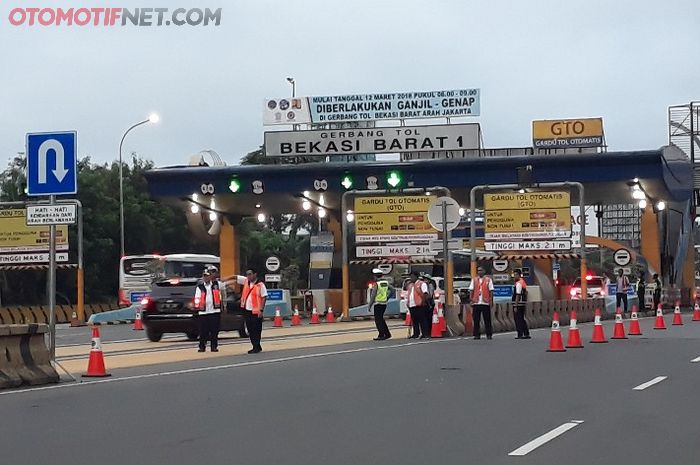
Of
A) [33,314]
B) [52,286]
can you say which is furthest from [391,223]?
[52,286]

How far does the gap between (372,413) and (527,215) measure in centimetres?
2485

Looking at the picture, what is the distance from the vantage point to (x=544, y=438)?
990cm

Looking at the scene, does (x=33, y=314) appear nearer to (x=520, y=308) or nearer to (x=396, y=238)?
(x=396, y=238)

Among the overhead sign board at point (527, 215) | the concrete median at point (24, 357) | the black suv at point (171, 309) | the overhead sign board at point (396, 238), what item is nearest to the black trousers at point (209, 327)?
the black suv at point (171, 309)

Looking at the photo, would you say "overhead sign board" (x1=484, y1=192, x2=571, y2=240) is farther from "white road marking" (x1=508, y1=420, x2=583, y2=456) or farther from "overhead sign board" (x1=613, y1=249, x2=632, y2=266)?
"white road marking" (x1=508, y1=420, x2=583, y2=456)

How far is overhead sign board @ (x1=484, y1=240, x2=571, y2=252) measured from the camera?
117 ft

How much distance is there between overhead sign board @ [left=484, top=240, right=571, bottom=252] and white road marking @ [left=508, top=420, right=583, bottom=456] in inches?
982

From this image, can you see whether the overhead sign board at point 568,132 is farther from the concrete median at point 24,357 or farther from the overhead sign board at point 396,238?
the concrete median at point 24,357

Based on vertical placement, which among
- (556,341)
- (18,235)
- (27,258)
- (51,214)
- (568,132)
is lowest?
(556,341)

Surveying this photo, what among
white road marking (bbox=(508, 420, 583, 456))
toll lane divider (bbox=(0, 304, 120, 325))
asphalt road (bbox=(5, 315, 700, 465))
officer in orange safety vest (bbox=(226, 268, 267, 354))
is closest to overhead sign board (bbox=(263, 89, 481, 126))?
toll lane divider (bbox=(0, 304, 120, 325))

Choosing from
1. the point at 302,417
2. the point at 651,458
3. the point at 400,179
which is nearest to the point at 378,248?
the point at 400,179

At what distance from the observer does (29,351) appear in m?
15.5

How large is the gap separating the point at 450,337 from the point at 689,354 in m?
7.59

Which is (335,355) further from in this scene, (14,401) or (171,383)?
(14,401)
